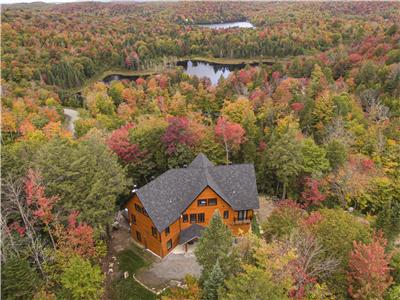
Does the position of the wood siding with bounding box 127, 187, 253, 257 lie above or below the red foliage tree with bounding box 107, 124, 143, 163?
below

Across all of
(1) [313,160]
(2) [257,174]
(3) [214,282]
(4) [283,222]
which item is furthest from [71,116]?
(3) [214,282]

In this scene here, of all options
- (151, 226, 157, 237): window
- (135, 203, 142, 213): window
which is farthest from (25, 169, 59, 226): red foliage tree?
(151, 226, 157, 237): window

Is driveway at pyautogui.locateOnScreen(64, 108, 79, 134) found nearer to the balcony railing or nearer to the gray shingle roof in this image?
the gray shingle roof

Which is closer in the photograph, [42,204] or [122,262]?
[42,204]

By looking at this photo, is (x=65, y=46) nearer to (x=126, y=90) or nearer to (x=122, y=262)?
(x=126, y=90)

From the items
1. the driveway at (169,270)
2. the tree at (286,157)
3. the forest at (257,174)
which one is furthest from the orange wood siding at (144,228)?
the tree at (286,157)

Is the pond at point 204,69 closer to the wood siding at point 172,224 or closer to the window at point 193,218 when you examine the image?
the wood siding at point 172,224

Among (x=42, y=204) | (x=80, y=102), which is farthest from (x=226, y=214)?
(x=80, y=102)
